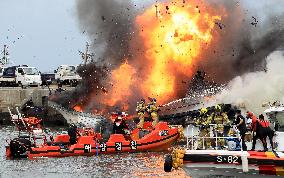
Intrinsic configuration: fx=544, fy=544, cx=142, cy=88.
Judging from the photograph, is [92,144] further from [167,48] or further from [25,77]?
[25,77]

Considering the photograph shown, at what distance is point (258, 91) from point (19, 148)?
18.9 metres

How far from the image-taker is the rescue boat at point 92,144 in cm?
2811

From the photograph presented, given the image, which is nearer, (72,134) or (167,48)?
(72,134)

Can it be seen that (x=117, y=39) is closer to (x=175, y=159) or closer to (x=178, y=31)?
(x=178, y=31)

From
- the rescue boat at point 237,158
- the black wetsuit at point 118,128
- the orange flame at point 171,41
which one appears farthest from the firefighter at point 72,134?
the orange flame at point 171,41

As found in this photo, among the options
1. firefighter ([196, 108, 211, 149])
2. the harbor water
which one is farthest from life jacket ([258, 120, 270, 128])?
the harbor water

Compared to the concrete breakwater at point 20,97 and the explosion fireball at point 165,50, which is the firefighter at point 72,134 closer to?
the explosion fireball at point 165,50

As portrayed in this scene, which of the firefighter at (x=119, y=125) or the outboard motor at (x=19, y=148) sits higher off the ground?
the firefighter at (x=119, y=125)

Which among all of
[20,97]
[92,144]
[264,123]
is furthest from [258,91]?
[20,97]

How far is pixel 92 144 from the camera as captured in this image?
2884 cm

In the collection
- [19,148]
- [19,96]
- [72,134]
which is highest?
[19,96]

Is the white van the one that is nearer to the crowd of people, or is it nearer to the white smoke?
the white smoke

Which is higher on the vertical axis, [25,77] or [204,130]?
[25,77]

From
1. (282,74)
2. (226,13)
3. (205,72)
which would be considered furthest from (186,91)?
(282,74)
